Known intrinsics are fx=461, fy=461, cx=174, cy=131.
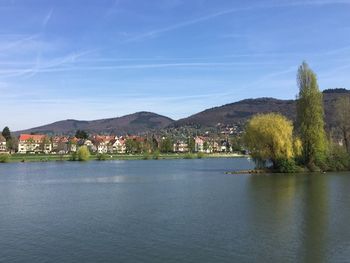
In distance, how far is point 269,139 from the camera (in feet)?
221

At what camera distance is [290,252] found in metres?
22.7

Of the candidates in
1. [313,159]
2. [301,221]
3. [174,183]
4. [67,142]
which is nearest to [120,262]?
[301,221]

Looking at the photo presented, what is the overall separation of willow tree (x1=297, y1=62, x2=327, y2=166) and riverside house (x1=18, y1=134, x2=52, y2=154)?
128230 mm

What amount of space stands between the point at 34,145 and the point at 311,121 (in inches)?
5690

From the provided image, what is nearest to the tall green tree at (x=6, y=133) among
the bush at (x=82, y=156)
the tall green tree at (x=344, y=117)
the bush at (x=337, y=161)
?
the bush at (x=82, y=156)

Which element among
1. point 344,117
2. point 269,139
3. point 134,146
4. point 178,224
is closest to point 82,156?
point 134,146

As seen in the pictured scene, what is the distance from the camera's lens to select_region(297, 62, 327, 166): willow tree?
228 feet

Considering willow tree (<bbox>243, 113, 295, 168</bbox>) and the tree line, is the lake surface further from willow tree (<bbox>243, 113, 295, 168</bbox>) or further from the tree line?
the tree line

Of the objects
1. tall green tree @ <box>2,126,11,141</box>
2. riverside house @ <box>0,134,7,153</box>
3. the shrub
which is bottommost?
the shrub

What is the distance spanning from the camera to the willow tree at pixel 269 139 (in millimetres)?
66938

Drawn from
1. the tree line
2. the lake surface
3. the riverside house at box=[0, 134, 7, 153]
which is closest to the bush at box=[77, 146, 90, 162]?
the riverside house at box=[0, 134, 7, 153]

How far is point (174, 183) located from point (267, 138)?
704 inches

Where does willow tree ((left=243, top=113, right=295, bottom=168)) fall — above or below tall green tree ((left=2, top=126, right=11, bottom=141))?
below

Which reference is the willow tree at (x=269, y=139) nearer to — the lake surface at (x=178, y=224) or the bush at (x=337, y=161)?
the bush at (x=337, y=161)
